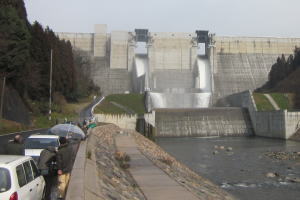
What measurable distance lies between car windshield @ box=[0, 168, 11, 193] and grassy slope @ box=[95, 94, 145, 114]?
54.3 meters

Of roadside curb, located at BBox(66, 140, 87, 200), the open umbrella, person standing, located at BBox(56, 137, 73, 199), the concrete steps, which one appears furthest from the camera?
the concrete steps

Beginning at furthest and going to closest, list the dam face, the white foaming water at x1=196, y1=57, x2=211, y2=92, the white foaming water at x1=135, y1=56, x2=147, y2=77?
1. the dam face
2. the white foaming water at x1=135, y1=56, x2=147, y2=77
3. the white foaming water at x1=196, y1=57, x2=211, y2=92

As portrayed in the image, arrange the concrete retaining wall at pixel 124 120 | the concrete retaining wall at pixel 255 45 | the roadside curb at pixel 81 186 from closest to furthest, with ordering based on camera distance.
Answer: the roadside curb at pixel 81 186
the concrete retaining wall at pixel 124 120
the concrete retaining wall at pixel 255 45

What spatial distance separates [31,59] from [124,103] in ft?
80.8

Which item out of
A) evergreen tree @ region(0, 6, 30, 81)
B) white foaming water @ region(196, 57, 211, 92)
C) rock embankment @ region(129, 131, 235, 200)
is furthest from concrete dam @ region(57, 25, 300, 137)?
rock embankment @ region(129, 131, 235, 200)

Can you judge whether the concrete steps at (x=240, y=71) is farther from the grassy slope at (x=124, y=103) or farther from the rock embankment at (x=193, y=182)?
the rock embankment at (x=193, y=182)

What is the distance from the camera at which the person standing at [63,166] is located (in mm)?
8672

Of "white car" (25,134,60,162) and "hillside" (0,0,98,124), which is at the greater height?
"hillside" (0,0,98,124)

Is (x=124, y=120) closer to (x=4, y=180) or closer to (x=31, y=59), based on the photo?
(x=31, y=59)

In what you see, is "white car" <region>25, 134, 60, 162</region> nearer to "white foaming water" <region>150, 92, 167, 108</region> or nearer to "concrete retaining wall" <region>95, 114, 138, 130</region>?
"concrete retaining wall" <region>95, 114, 138, 130</region>

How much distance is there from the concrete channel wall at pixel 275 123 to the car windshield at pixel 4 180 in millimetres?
46839

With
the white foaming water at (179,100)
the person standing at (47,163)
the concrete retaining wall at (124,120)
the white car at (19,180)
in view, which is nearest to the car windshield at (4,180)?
the white car at (19,180)

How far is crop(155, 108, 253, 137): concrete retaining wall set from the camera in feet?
183

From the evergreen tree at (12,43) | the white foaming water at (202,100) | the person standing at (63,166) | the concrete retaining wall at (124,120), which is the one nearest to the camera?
the person standing at (63,166)
